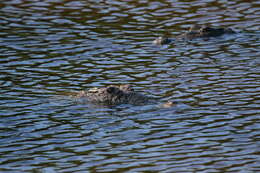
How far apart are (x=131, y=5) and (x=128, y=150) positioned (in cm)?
1538

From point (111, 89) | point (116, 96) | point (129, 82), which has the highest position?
point (111, 89)

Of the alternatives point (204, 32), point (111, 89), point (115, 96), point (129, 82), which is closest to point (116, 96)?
point (115, 96)

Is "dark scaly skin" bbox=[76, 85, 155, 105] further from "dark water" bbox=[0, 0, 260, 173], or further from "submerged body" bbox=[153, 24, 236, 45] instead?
"submerged body" bbox=[153, 24, 236, 45]

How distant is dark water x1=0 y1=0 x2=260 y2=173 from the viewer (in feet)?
40.7

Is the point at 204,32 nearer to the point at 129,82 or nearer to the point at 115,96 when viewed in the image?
the point at 129,82

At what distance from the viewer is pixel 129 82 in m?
18.2

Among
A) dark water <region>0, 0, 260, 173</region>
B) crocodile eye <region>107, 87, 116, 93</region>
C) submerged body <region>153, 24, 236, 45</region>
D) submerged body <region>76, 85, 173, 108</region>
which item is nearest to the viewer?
dark water <region>0, 0, 260, 173</region>

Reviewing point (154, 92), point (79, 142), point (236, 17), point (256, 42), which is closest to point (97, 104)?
point (154, 92)

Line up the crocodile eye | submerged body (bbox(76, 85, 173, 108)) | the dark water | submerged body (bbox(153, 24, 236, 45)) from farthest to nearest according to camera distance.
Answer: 1. submerged body (bbox(153, 24, 236, 45))
2. the crocodile eye
3. submerged body (bbox(76, 85, 173, 108))
4. the dark water

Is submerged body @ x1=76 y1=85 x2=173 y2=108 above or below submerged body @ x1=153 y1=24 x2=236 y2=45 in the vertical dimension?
below

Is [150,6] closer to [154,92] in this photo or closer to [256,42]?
[256,42]

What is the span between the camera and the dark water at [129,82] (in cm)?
1240

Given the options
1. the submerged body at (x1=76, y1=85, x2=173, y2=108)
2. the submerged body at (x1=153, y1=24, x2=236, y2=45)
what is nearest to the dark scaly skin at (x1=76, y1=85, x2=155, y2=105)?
the submerged body at (x1=76, y1=85, x2=173, y2=108)

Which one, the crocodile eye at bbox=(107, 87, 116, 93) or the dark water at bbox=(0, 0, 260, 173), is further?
the crocodile eye at bbox=(107, 87, 116, 93)
